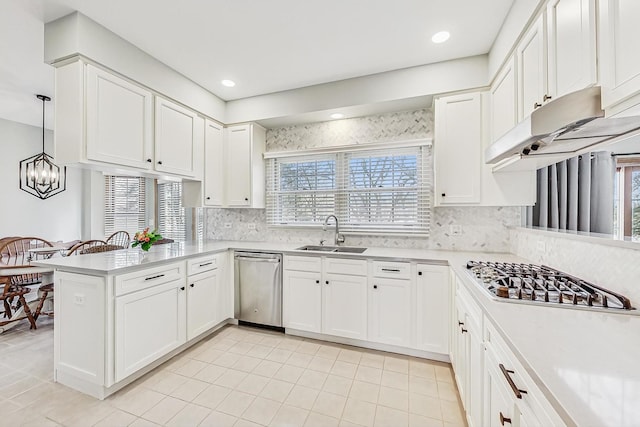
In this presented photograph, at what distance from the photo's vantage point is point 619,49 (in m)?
0.98

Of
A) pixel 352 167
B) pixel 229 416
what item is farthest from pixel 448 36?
pixel 229 416

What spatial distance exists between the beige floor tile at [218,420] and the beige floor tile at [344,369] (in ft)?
2.83

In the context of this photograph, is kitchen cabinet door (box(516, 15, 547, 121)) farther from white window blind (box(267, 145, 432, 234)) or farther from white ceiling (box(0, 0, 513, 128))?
white window blind (box(267, 145, 432, 234))

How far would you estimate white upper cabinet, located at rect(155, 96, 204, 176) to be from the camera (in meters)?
2.69

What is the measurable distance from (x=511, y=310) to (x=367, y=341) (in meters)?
1.74

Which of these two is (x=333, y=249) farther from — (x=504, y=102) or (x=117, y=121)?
(x=117, y=121)

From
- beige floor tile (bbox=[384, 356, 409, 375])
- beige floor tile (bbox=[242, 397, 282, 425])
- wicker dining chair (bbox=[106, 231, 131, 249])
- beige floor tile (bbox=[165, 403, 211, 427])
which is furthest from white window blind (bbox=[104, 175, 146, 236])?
beige floor tile (bbox=[384, 356, 409, 375])

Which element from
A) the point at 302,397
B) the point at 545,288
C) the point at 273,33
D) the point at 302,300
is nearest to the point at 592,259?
the point at 545,288

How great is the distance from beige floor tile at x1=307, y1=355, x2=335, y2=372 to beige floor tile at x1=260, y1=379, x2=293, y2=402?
302 millimetres

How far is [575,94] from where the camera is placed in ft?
3.45

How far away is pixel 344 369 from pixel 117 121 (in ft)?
9.37

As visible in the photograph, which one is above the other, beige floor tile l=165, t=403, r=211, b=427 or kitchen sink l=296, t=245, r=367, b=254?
kitchen sink l=296, t=245, r=367, b=254

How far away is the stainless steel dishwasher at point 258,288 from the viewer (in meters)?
2.95

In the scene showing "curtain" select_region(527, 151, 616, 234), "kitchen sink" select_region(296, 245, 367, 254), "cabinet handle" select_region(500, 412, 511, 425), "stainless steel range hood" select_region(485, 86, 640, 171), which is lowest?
"cabinet handle" select_region(500, 412, 511, 425)
